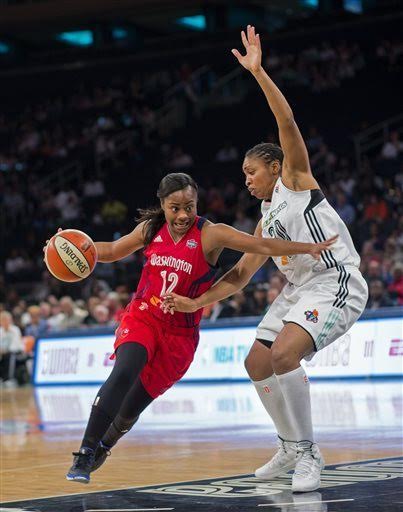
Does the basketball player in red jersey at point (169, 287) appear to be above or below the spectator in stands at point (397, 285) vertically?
below

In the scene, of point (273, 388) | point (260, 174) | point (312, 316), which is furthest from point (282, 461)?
point (260, 174)

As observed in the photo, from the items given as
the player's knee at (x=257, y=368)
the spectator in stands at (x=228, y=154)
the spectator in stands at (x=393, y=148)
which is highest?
the spectator in stands at (x=228, y=154)

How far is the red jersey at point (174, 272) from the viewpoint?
6.68 m

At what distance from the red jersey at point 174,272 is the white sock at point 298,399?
0.82 m

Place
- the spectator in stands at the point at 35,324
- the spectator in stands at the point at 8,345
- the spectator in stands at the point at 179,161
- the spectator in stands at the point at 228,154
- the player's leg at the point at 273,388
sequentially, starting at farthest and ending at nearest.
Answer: the spectator in stands at the point at 179,161
the spectator in stands at the point at 228,154
the spectator in stands at the point at 35,324
the spectator in stands at the point at 8,345
the player's leg at the point at 273,388

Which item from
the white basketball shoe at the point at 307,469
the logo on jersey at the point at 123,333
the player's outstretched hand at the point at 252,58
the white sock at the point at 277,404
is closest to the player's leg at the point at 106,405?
the logo on jersey at the point at 123,333

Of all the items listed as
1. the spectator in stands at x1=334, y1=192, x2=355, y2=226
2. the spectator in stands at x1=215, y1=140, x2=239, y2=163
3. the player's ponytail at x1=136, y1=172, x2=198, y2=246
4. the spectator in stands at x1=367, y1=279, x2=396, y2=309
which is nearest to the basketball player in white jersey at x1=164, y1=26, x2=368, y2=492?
the player's ponytail at x1=136, y1=172, x2=198, y2=246

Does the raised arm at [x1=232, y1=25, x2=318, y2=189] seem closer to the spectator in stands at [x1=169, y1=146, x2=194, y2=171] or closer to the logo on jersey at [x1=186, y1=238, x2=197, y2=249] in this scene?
the logo on jersey at [x1=186, y1=238, x2=197, y2=249]

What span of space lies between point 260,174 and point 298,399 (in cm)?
153

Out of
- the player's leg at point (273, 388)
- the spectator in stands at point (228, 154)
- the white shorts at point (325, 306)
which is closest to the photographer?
the white shorts at point (325, 306)

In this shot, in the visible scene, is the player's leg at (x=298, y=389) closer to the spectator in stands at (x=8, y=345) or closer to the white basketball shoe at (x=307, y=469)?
the white basketball shoe at (x=307, y=469)

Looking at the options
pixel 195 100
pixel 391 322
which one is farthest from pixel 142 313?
pixel 195 100

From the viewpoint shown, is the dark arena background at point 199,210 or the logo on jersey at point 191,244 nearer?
the logo on jersey at point 191,244

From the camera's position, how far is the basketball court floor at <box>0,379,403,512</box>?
238 inches
